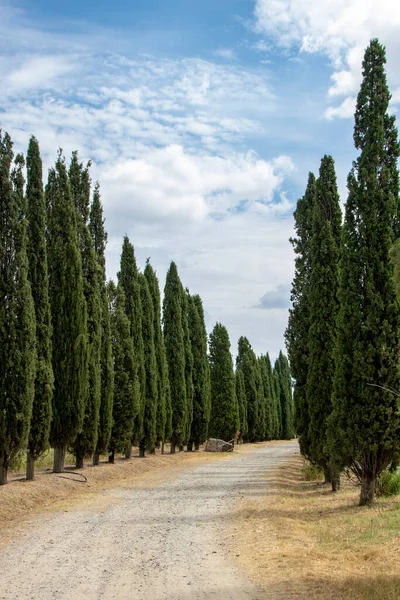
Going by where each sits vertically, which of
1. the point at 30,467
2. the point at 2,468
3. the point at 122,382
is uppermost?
the point at 122,382

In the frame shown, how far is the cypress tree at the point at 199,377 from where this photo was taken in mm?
39969

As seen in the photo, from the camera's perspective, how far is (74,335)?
18.8 metres

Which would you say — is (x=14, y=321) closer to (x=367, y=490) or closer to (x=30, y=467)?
(x=30, y=467)

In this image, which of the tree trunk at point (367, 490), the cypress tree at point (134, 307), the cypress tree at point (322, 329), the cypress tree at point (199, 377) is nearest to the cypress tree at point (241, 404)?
the cypress tree at point (199, 377)

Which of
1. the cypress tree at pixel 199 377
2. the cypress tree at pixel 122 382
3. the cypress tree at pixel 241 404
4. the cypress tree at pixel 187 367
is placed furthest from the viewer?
the cypress tree at pixel 241 404

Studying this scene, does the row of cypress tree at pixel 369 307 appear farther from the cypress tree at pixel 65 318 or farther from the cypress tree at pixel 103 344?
the cypress tree at pixel 103 344

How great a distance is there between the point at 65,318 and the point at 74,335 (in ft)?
1.95

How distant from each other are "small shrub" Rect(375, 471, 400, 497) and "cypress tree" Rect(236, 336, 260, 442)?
4249cm

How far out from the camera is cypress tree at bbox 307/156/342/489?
1780 cm

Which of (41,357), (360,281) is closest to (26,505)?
(41,357)

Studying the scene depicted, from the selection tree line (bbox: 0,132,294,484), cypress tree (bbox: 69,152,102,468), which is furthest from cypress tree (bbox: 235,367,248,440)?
cypress tree (bbox: 69,152,102,468)

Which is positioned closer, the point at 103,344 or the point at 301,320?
the point at 301,320

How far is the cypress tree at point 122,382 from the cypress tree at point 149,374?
4589mm

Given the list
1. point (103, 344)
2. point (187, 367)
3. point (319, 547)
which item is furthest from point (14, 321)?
point (187, 367)
